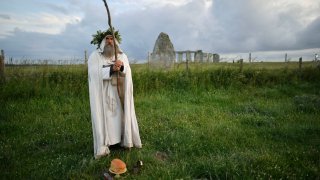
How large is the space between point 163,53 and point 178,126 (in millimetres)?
15725

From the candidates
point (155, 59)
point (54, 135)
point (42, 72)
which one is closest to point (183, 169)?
point (54, 135)

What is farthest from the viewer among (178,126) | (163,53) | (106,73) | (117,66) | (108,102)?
(163,53)

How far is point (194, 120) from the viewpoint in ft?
35.1

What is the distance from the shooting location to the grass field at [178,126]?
6418 millimetres

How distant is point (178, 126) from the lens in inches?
390

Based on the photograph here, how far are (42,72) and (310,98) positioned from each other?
1195cm

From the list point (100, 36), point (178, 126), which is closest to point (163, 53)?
point (178, 126)

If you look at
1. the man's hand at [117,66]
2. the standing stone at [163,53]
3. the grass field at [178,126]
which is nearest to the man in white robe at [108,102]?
the man's hand at [117,66]

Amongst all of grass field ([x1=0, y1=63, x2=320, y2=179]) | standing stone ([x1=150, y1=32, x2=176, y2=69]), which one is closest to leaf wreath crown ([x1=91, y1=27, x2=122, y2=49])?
grass field ([x1=0, y1=63, x2=320, y2=179])

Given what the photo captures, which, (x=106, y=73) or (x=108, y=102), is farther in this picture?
(x=108, y=102)

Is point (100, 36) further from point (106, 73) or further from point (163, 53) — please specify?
point (163, 53)

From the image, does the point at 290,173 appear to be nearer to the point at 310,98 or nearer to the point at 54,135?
the point at 54,135

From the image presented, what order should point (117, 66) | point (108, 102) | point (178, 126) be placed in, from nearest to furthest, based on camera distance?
point (117, 66), point (108, 102), point (178, 126)

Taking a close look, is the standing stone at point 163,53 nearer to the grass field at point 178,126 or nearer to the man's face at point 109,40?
the grass field at point 178,126
